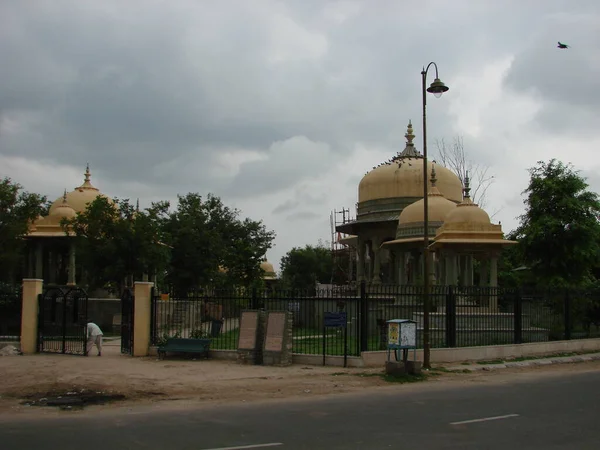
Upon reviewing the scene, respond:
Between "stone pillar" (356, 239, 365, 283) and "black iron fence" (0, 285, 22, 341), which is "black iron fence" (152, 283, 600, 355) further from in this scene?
"stone pillar" (356, 239, 365, 283)

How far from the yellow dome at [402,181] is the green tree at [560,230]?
9.67m

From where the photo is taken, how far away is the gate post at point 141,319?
2053 centimetres

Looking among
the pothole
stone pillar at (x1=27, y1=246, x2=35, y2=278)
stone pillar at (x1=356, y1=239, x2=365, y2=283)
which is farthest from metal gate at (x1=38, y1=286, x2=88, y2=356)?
stone pillar at (x1=356, y1=239, x2=365, y2=283)

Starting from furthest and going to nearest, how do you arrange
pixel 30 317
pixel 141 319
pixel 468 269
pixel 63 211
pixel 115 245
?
pixel 63 211, pixel 468 269, pixel 115 245, pixel 30 317, pixel 141 319

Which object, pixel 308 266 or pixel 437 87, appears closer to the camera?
Result: pixel 437 87

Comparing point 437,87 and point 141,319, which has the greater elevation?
point 437,87

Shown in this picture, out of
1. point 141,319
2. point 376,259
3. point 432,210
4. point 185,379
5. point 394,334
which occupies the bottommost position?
point 185,379

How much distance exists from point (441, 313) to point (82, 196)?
3019cm

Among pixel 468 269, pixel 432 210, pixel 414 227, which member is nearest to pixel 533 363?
pixel 414 227

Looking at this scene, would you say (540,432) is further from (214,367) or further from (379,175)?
(379,175)

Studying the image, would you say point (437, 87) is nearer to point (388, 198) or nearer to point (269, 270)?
point (388, 198)

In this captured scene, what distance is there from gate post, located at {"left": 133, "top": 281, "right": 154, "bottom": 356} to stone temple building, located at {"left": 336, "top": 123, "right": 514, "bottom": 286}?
14.9 m

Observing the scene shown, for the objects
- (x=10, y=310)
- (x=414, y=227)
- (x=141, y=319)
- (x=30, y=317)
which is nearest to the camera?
(x=141, y=319)

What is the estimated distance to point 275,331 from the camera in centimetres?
1875
